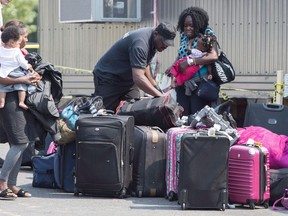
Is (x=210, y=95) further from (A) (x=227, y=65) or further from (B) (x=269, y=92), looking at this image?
(B) (x=269, y=92)

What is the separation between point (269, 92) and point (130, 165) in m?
4.60

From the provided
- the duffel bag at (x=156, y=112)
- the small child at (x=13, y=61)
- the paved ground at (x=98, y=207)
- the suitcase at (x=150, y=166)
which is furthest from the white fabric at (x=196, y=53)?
the small child at (x=13, y=61)

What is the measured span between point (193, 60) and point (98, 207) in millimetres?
2639

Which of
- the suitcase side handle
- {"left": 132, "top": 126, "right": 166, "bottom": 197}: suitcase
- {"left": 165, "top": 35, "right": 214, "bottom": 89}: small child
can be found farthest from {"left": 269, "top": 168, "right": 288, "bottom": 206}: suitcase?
{"left": 165, "top": 35, "right": 214, "bottom": 89}: small child

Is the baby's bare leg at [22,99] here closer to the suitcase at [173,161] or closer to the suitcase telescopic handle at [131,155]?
the suitcase telescopic handle at [131,155]

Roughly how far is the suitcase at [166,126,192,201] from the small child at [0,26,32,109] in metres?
1.47

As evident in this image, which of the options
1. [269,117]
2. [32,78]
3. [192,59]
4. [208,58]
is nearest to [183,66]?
[192,59]

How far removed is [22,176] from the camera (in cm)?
1164

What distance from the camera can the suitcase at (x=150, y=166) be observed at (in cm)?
1021

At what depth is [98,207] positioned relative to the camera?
31.5 ft

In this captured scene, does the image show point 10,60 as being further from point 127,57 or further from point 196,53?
point 196,53

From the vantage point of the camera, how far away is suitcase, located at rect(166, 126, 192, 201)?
9930 mm

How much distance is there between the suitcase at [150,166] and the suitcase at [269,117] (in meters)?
1.95

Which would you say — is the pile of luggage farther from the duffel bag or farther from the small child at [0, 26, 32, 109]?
the small child at [0, 26, 32, 109]
